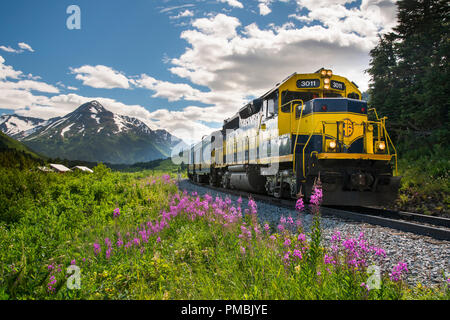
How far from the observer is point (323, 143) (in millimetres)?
8445

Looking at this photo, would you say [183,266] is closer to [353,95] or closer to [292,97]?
[292,97]

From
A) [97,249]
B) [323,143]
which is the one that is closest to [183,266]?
[97,249]

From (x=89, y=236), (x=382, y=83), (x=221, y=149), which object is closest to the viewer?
(x=89, y=236)

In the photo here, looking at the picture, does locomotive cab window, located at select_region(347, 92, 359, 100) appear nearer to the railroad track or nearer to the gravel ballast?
the railroad track

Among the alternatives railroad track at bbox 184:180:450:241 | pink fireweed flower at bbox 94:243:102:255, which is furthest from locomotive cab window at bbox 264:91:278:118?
pink fireweed flower at bbox 94:243:102:255

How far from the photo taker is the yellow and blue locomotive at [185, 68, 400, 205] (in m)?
8.12

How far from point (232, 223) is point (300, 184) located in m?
3.88

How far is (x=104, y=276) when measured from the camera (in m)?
3.25

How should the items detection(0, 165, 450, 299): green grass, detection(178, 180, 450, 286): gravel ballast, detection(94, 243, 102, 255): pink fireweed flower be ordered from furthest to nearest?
detection(94, 243, 102, 255): pink fireweed flower < detection(178, 180, 450, 286): gravel ballast < detection(0, 165, 450, 299): green grass

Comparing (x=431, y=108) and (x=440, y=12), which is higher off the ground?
(x=440, y=12)

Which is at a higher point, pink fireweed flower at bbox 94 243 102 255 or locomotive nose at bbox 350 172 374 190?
locomotive nose at bbox 350 172 374 190
